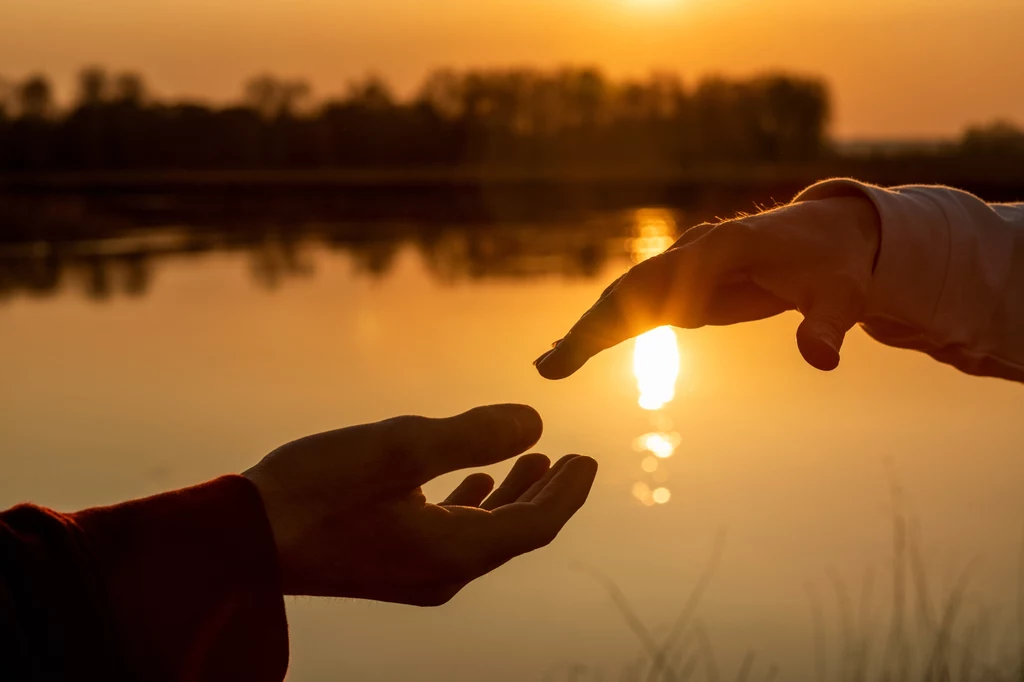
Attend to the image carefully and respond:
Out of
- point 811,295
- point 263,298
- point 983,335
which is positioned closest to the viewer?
point 811,295

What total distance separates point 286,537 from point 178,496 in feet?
0.71

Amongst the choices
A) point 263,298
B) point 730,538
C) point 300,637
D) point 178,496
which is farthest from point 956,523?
point 263,298

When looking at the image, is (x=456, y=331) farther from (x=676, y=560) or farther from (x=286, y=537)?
(x=286, y=537)

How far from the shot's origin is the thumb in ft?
4.85

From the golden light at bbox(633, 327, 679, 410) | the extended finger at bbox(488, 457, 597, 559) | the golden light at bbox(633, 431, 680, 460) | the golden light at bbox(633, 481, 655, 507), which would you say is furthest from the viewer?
the golden light at bbox(633, 327, 679, 410)

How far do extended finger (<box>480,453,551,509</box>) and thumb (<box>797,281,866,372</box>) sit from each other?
24.2 inches

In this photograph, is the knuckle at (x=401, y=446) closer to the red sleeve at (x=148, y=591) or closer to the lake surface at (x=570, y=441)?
the red sleeve at (x=148, y=591)

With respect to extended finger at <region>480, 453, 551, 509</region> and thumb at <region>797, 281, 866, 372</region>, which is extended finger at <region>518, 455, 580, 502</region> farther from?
thumb at <region>797, 281, 866, 372</region>

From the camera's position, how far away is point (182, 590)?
1.45 m

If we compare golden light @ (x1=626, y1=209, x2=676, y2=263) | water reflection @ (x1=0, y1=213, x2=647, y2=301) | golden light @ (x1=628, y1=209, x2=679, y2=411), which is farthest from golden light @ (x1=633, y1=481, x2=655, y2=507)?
water reflection @ (x1=0, y1=213, x2=647, y2=301)

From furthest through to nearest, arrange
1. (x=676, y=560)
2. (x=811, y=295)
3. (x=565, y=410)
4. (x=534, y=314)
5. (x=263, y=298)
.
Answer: (x=263, y=298), (x=534, y=314), (x=565, y=410), (x=676, y=560), (x=811, y=295)

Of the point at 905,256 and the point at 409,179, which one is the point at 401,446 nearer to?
the point at 905,256

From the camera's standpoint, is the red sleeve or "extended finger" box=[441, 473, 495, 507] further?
"extended finger" box=[441, 473, 495, 507]

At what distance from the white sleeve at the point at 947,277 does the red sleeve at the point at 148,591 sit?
0.96 meters
